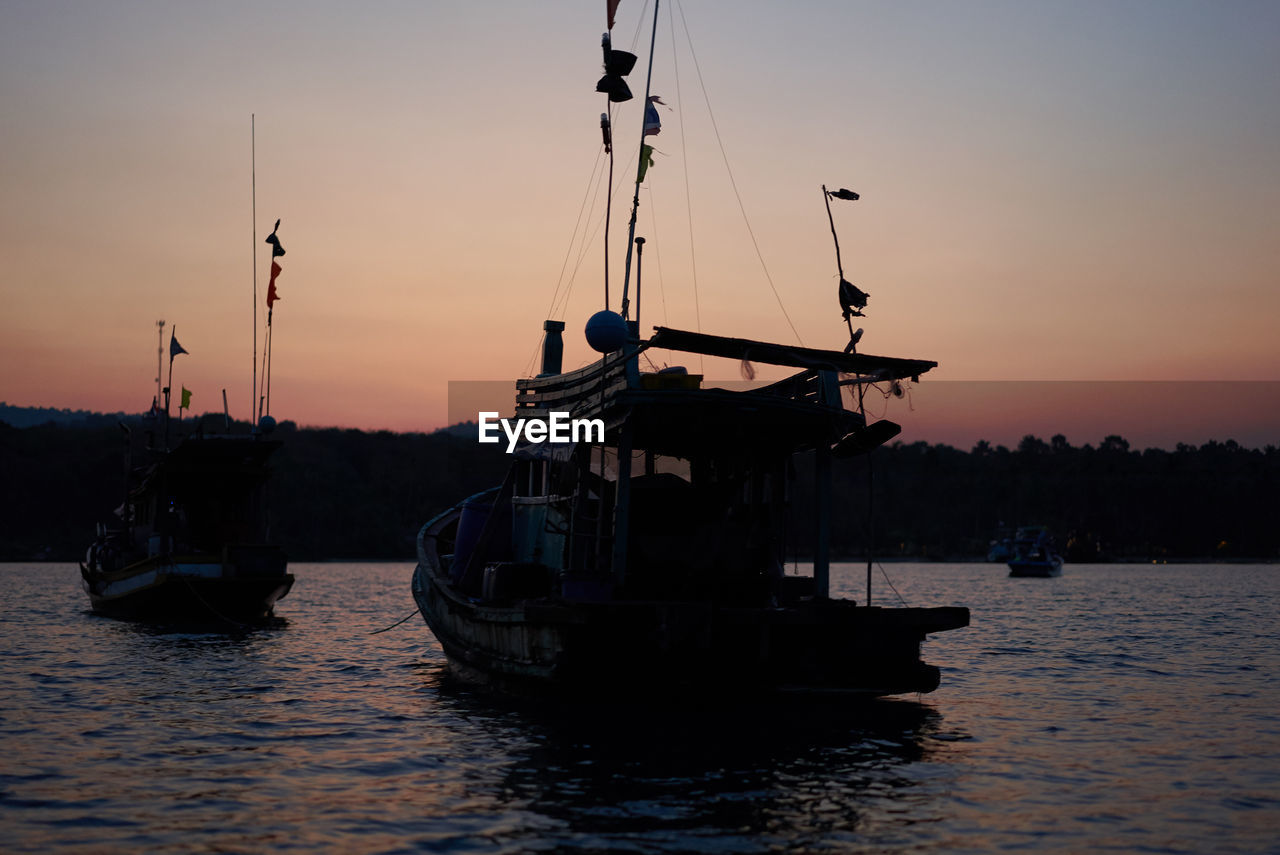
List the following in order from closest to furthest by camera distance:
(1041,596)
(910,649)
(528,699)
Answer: (910,649)
(528,699)
(1041,596)

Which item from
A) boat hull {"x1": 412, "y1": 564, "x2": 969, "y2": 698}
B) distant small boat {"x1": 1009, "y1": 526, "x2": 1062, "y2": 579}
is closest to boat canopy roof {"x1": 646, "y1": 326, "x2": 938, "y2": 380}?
boat hull {"x1": 412, "y1": 564, "x2": 969, "y2": 698}

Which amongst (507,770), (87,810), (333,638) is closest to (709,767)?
A: (507,770)

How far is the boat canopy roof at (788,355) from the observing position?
1698cm

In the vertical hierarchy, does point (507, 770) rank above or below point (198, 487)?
below

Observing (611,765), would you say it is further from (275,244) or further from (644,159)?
(275,244)

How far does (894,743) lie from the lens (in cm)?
1631

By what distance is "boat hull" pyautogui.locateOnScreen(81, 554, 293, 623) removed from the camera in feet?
117

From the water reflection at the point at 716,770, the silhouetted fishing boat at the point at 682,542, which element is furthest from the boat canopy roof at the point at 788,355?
the water reflection at the point at 716,770

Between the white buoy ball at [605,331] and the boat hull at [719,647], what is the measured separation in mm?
4210

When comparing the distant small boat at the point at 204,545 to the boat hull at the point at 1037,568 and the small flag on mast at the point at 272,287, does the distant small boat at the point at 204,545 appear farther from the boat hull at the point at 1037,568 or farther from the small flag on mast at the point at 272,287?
the boat hull at the point at 1037,568

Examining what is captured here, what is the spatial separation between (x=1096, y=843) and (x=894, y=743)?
5437mm

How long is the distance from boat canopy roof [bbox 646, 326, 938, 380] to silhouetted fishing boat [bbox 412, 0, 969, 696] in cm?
3

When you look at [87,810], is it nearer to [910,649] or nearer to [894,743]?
[894,743]

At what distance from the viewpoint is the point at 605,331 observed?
1839 centimetres
